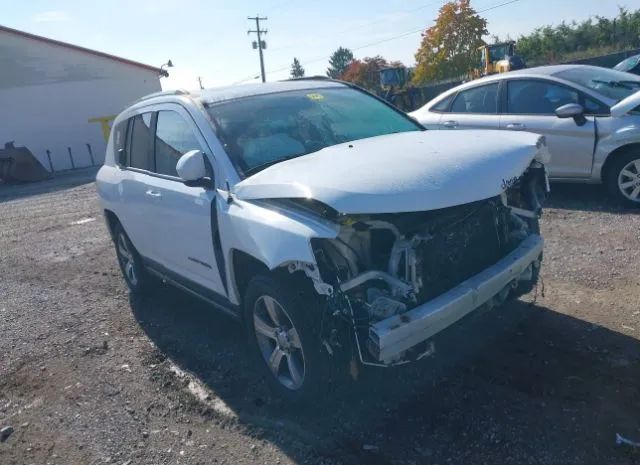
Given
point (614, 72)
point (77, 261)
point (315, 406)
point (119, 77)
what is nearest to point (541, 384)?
point (315, 406)

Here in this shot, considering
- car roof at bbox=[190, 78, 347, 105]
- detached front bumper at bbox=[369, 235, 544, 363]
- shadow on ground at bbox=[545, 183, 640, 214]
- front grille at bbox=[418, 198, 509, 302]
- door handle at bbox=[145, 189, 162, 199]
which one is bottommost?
shadow on ground at bbox=[545, 183, 640, 214]

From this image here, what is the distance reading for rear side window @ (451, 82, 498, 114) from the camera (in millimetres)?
7809

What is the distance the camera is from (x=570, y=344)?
152 inches

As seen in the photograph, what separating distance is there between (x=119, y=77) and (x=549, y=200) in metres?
28.7

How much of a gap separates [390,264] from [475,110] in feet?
18.3

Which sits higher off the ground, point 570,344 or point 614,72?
point 614,72

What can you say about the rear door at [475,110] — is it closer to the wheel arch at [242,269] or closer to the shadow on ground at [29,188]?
the wheel arch at [242,269]

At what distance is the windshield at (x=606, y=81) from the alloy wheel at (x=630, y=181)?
872mm

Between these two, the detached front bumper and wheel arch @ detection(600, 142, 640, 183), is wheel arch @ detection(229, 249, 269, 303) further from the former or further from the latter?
wheel arch @ detection(600, 142, 640, 183)

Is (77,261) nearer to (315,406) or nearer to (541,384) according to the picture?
(315,406)

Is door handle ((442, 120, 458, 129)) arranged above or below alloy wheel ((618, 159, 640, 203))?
above

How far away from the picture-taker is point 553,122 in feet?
23.3

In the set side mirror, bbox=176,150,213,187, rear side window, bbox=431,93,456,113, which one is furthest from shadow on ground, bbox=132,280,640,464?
rear side window, bbox=431,93,456,113

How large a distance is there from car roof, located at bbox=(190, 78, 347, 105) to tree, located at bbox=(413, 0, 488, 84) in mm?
36616
